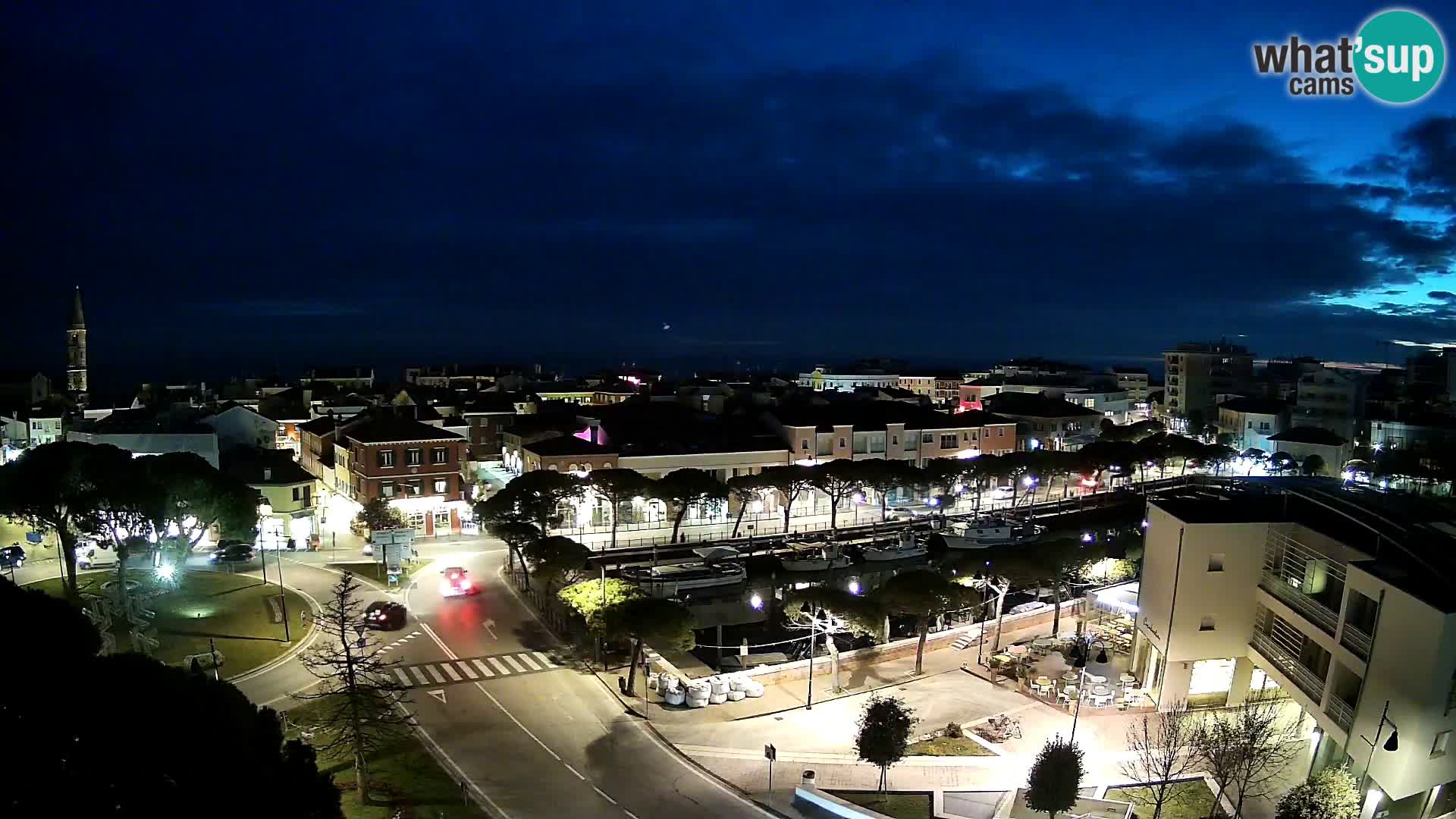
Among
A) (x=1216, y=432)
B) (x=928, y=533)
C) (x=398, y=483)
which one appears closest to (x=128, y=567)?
(x=398, y=483)

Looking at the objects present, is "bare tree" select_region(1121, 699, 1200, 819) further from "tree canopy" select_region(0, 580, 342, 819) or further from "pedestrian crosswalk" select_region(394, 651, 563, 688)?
"pedestrian crosswalk" select_region(394, 651, 563, 688)

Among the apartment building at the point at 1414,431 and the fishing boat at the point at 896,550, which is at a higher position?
the apartment building at the point at 1414,431

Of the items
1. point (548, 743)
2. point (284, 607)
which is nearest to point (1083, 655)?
point (548, 743)

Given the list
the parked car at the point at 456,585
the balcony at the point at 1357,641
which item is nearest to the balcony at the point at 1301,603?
the balcony at the point at 1357,641

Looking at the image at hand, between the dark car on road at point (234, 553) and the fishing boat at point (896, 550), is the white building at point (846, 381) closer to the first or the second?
the fishing boat at point (896, 550)

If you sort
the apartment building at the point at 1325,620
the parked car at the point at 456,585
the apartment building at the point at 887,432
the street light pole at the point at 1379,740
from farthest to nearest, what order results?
1. the apartment building at the point at 887,432
2. the parked car at the point at 456,585
3. the apartment building at the point at 1325,620
4. the street light pole at the point at 1379,740

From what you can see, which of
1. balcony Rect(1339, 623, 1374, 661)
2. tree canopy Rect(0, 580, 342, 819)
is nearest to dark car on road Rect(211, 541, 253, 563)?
tree canopy Rect(0, 580, 342, 819)
